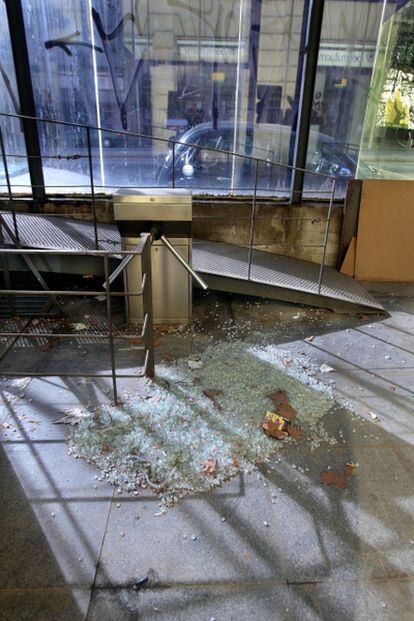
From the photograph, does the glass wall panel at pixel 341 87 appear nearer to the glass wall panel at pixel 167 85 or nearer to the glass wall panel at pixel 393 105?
the glass wall panel at pixel 393 105

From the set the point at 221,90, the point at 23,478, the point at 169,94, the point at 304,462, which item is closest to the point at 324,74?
the point at 221,90

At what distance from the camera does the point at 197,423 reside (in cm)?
260

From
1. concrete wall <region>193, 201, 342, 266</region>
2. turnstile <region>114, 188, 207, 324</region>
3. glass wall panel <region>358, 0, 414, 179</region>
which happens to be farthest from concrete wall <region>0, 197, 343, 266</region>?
turnstile <region>114, 188, 207, 324</region>

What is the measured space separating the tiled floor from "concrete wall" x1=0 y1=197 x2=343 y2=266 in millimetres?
2599

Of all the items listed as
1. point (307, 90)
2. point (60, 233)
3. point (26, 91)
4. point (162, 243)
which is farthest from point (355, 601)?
point (26, 91)

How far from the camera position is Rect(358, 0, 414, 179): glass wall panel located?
477 cm

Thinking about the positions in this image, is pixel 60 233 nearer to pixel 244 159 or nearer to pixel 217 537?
pixel 244 159

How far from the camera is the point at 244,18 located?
462 cm

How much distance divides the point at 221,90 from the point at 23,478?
4322 mm

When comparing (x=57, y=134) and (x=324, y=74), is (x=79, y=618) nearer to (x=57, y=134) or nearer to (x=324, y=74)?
(x=57, y=134)

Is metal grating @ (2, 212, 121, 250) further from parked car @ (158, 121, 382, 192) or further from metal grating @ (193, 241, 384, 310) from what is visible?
parked car @ (158, 121, 382, 192)

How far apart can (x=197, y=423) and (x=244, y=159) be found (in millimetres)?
3502

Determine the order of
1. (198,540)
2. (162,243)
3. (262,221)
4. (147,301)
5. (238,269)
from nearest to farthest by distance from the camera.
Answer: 1. (198,540)
2. (147,301)
3. (162,243)
4. (238,269)
5. (262,221)

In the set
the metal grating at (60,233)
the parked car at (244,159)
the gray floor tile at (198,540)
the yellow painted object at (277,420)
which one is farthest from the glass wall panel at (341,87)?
the gray floor tile at (198,540)
